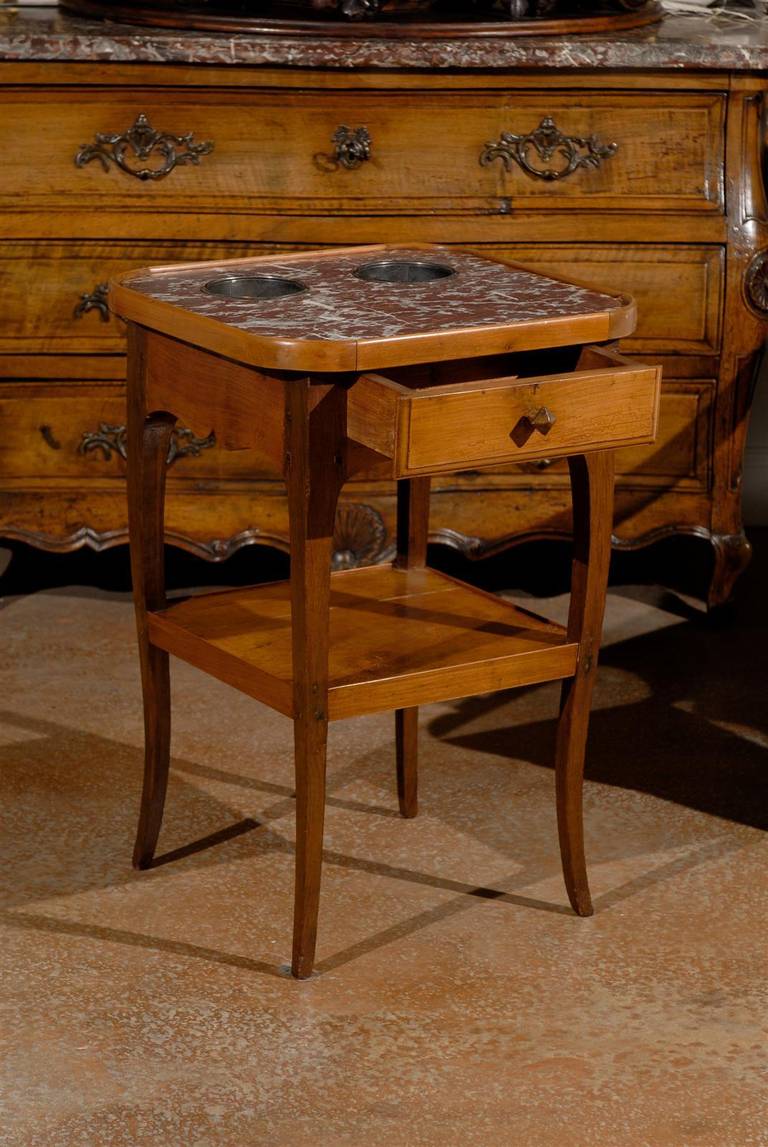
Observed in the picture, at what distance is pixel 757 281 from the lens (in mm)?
3410

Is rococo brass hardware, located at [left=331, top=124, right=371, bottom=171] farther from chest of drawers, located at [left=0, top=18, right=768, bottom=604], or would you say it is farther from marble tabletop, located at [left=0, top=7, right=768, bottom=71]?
marble tabletop, located at [left=0, top=7, right=768, bottom=71]

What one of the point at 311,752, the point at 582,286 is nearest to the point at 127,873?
the point at 311,752

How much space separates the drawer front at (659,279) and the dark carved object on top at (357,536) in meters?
0.58

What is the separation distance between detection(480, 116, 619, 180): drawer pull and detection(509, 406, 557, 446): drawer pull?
1339 millimetres

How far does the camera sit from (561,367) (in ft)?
7.72

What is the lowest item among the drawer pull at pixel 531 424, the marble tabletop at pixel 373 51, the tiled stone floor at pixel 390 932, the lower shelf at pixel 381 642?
the tiled stone floor at pixel 390 932

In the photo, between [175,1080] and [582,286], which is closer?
[175,1080]

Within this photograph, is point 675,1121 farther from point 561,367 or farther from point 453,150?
point 453,150

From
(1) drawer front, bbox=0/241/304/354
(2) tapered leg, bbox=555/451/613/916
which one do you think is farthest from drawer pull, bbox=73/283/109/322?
(2) tapered leg, bbox=555/451/613/916

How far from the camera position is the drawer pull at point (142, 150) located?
3291 millimetres

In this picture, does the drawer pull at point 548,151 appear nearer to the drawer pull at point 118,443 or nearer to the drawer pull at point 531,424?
the drawer pull at point 118,443

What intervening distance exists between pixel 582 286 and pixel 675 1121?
1.08m

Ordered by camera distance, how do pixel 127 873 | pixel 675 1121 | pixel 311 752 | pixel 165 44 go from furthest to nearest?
1. pixel 165 44
2. pixel 127 873
3. pixel 311 752
4. pixel 675 1121

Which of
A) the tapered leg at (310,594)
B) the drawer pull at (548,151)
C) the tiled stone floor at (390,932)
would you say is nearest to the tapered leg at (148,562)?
the tiled stone floor at (390,932)
